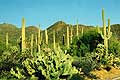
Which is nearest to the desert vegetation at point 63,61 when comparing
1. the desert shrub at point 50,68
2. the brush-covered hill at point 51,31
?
the desert shrub at point 50,68

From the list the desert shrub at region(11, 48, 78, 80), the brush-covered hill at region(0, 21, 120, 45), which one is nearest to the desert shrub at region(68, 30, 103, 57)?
the brush-covered hill at region(0, 21, 120, 45)

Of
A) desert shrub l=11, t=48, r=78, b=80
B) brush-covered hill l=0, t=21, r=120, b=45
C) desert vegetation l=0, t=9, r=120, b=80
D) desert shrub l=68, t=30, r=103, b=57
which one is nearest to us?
desert shrub l=11, t=48, r=78, b=80

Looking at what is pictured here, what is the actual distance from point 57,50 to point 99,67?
10499mm

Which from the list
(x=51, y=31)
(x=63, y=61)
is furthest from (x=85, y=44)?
Answer: (x=51, y=31)

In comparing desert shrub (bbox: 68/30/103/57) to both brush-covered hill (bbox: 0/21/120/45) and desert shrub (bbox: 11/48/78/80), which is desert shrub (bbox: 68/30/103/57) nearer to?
brush-covered hill (bbox: 0/21/120/45)

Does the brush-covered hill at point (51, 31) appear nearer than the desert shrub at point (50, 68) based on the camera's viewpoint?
No

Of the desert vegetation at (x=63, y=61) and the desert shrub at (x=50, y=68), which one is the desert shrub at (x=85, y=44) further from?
the desert shrub at (x=50, y=68)

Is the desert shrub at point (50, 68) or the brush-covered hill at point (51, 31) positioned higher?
the brush-covered hill at point (51, 31)

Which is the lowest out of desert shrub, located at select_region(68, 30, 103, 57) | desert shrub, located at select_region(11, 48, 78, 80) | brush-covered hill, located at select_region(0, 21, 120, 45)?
desert shrub, located at select_region(11, 48, 78, 80)

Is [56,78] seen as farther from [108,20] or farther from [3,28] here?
[3,28]

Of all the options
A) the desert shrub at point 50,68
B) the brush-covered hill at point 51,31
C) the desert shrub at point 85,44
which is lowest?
the desert shrub at point 50,68

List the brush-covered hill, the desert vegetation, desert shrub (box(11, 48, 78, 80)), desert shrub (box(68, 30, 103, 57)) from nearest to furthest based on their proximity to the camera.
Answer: desert shrub (box(11, 48, 78, 80)) < the desert vegetation < desert shrub (box(68, 30, 103, 57)) < the brush-covered hill

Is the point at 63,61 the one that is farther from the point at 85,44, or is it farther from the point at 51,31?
the point at 51,31

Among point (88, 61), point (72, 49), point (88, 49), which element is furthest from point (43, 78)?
point (72, 49)
